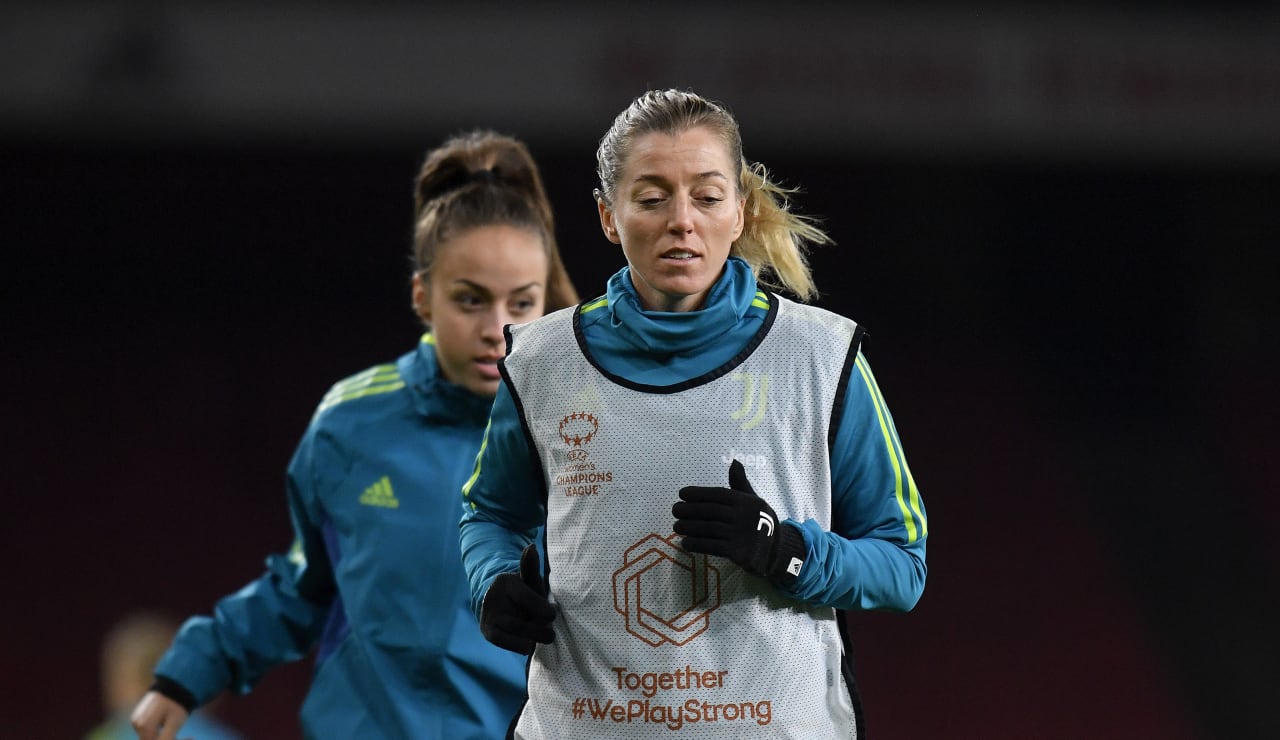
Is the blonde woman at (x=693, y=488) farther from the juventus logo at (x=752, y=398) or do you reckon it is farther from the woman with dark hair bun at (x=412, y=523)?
the woman with dark hair bun at (x=412, y=523)

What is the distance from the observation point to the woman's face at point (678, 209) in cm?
178

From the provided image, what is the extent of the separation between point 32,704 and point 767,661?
5.74 metres

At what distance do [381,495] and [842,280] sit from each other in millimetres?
5924

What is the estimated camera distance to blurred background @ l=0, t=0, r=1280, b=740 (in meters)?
6.47

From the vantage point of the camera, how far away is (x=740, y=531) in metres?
1.60

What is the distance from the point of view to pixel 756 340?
1.78 meters

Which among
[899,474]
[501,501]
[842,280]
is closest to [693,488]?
[899,474]

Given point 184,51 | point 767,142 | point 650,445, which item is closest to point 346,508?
point 650,445

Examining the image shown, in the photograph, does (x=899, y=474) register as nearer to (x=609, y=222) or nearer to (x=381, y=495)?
(x=609, y=222)

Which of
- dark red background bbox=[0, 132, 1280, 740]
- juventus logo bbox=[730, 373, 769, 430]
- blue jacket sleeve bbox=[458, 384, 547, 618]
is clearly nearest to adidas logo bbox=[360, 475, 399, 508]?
blue jacket sleeve bbox=[458, 384, 547, 618]

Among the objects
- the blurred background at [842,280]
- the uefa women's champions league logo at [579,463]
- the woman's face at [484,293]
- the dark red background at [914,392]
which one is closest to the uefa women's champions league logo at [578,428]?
the uefa women's champions league logo at [579,463]

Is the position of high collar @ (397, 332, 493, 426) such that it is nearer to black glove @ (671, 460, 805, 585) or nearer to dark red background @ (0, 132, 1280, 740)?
black glove @ (671, 460, 805, 585)

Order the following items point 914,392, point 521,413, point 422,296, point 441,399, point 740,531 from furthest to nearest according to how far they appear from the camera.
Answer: point 914,392, point 422,296, point 441,399, point 521,413, point 740,531

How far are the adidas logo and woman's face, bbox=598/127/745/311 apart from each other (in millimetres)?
871
